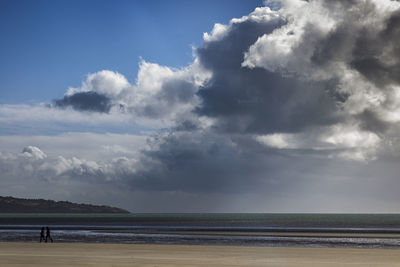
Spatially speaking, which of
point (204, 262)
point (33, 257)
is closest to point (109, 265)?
point (204, 262)

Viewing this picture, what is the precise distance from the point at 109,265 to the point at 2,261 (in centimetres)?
689

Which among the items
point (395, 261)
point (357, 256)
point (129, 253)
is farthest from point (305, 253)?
point (129, 253)

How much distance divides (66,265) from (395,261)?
1940 centimetres

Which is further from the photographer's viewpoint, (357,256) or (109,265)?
(357,256)

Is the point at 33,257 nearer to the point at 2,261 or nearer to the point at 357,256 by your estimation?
the point at 2,261

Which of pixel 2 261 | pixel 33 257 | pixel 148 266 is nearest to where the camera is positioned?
pixel 148 266

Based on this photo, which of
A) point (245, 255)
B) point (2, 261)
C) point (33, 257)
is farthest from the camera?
point (245, 255)

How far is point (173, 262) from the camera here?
29547mm

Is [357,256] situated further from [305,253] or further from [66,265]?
[66,265]


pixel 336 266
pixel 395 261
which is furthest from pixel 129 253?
pixel 395 261

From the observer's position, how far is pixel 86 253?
3547cm

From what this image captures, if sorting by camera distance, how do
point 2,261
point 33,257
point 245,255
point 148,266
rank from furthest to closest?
point 245,255
point 33,257
point 2,261
point 148,266

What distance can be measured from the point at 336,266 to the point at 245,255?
27.2ft

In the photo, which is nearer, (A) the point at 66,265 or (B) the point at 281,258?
(A) the point at 66,265
